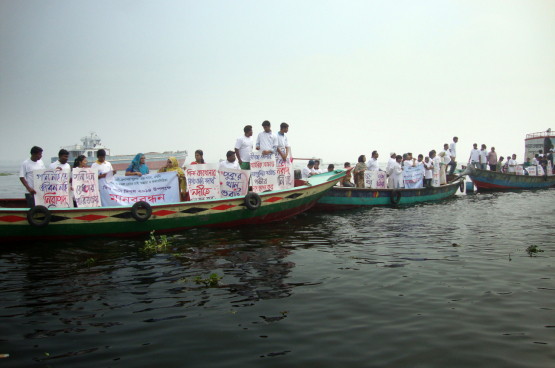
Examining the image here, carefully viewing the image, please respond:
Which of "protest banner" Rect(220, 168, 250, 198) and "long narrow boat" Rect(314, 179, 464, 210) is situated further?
"long narrow boat" Rect(314, 179, 464, 210)

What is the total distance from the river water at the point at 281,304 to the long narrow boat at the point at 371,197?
6.34m

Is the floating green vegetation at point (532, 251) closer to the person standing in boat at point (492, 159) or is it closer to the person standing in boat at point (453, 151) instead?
the person standing in boat at point (453, 151)

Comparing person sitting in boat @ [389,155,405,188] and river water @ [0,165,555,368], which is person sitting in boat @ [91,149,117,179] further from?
person sitting in boat @ [389,155,405,188]

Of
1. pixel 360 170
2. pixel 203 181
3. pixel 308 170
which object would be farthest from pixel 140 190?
pixel 360 170

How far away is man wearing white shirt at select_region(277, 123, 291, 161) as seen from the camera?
11648mm

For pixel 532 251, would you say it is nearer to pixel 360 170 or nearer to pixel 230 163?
pixel 230 163

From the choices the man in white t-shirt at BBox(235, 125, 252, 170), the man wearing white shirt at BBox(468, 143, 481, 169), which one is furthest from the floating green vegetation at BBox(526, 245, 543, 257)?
the man wearing white shirt at BBox(468, 143, 481, 169)

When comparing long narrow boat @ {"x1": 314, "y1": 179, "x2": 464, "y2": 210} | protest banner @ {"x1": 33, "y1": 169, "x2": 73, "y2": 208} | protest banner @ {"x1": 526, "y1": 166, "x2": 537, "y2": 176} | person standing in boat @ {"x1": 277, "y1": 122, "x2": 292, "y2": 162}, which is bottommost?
long narrow boat @ {"x1": 314, "y1": 179, "x2": 464, "y2": 210}

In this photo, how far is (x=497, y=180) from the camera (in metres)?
24.2

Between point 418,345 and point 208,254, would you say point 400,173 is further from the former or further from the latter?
point 418,345

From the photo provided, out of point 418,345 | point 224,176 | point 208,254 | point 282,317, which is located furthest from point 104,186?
point 418,345

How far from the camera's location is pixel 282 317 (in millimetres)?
4332

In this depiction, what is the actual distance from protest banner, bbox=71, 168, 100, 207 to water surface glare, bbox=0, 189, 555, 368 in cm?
129

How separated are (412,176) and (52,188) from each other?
15.6 meters
